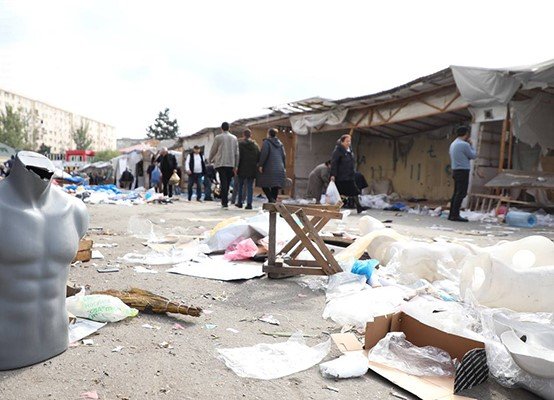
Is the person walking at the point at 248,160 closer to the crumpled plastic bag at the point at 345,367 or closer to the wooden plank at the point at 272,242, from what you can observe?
the wooden plank at the point at 272,242

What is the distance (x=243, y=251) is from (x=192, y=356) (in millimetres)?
2177

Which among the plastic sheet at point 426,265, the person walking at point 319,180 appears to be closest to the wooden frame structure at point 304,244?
the plastic sheet at point 426,265

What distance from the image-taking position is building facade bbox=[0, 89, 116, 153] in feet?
275

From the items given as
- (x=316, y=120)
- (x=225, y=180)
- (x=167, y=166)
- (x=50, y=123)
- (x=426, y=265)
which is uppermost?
(x=50, y=123)

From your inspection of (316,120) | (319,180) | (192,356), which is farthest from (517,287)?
(316,120)

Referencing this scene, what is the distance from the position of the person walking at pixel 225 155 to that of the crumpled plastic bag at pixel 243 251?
5.23m

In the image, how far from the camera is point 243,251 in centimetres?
420

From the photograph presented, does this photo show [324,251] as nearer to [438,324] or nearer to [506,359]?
[438,324]

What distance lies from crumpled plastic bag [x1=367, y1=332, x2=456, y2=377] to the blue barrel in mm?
6826

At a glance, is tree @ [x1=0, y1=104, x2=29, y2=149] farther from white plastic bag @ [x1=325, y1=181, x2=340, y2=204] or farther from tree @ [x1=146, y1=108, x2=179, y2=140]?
white plastic bag @ [x1=325, y1=181, x2=340, y2=204]

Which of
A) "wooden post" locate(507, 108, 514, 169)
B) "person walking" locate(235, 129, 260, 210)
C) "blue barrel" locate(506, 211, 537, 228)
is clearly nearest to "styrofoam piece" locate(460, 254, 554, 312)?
"blue barrel" locate(506, 211, 537, 228)

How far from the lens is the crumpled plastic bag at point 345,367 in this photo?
1.89m

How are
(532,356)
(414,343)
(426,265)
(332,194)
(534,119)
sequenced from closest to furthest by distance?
(532,356), (414,343), (426,265), (332,194), (534,119)

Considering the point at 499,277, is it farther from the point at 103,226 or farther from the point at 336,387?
the point at 103,226
